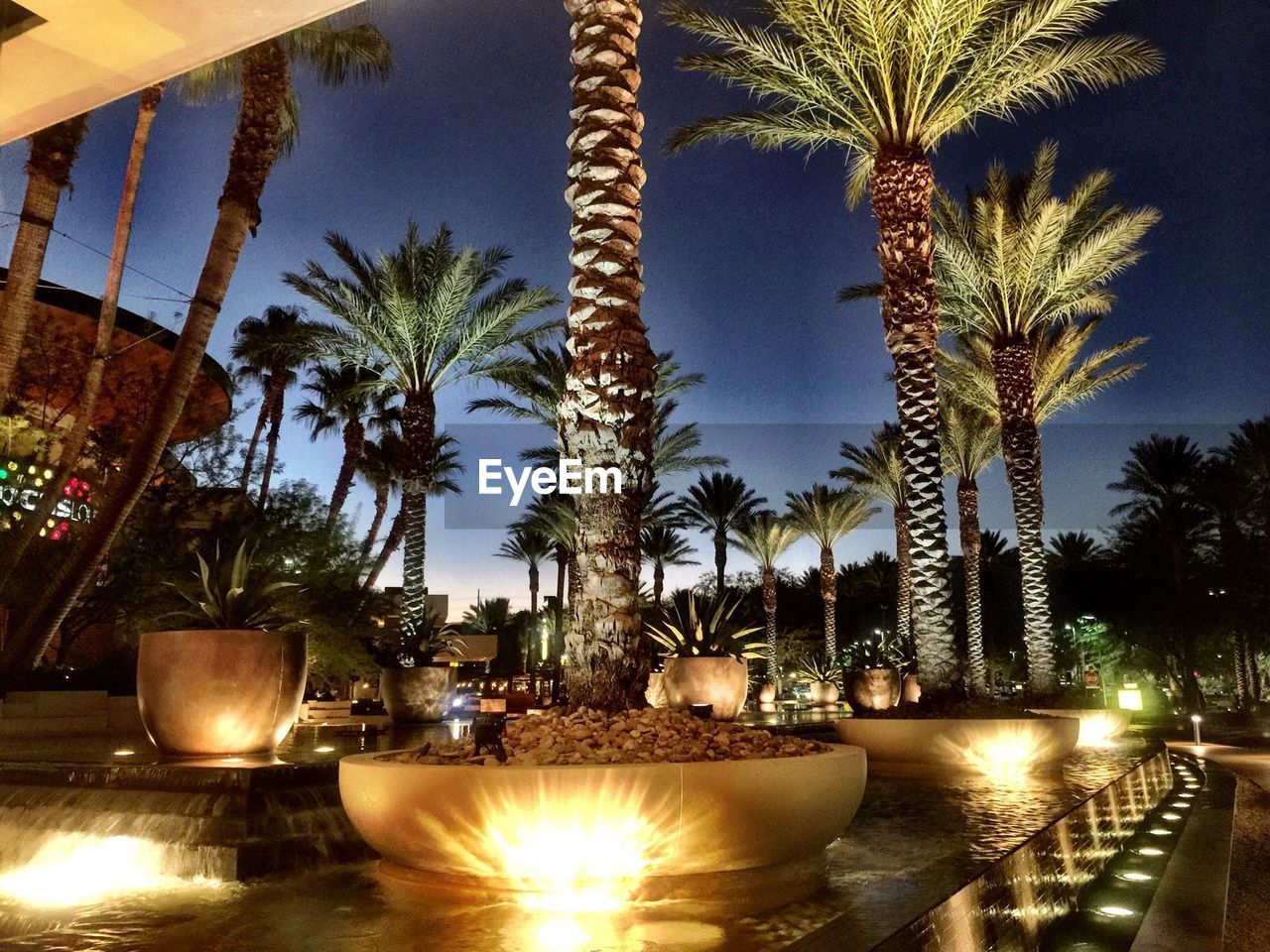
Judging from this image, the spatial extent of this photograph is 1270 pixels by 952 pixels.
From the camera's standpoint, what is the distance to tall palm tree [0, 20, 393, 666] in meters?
15.0

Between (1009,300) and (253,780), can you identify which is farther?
(1009,300)

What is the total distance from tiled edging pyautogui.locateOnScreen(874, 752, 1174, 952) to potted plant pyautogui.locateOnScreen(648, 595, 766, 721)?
7.69m

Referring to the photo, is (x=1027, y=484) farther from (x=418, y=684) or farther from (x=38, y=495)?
(x=38, y=495)

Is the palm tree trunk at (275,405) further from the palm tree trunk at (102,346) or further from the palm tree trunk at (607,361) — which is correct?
the palm tree trunk at (607,361)

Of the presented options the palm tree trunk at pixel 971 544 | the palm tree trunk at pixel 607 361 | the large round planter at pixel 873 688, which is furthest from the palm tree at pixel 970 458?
the palm tree trunk at pixel 607 361

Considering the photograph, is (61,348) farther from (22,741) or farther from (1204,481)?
(1204,481)

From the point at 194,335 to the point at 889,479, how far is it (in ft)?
101

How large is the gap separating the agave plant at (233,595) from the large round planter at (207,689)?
0.31m

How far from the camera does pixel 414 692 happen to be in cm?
1589

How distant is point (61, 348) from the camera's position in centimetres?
2320

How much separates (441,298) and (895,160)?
11793mm

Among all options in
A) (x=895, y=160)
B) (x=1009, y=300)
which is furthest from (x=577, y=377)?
(x=1009, y=300)

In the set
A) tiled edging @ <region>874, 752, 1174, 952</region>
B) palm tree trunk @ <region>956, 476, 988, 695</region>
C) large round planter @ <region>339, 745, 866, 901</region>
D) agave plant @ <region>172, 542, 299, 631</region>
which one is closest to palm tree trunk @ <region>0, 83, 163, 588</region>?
agave plant @ <region>172, 542, 299, 631</region>

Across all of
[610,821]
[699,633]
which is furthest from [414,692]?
[610,821]
